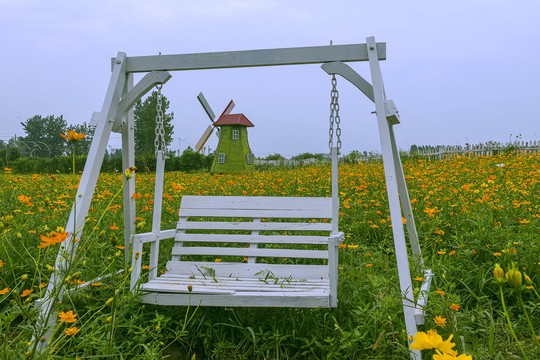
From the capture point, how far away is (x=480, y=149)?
47.7ft

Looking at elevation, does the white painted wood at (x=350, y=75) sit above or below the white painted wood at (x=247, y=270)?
above

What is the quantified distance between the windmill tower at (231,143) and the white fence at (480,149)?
7.01 meters

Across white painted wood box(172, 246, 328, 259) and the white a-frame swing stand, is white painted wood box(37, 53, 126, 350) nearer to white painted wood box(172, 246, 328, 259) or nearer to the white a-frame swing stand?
the white a-frame swing stand

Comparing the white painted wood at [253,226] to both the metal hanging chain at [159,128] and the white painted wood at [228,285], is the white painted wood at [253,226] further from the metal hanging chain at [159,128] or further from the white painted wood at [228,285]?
the metal hanging chain at [159,128]

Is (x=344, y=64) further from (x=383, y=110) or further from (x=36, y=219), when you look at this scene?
(x=36, y=219)

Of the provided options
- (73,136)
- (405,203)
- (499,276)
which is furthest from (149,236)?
(499,276)

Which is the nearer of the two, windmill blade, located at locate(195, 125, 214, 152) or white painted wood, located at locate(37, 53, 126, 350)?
white painted wood, located at locate(37, 53, 126, 350)

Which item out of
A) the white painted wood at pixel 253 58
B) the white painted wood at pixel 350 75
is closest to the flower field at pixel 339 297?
the white painted wood at pixel 253 58

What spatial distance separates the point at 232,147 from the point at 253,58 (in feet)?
52.3

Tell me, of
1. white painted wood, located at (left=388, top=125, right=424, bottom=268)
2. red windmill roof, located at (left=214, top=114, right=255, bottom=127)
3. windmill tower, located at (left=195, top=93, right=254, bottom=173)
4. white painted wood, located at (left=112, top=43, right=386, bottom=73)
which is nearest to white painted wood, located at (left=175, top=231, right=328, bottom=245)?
white painted wood, located at (left=388, top=125, right=424, bottom=268)

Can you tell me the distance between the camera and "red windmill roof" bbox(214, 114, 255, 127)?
18.4 meters

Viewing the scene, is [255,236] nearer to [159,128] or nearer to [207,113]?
[159,128]

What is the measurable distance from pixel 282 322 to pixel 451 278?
3.64 ft

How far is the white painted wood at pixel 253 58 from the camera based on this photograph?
7.95 ft
